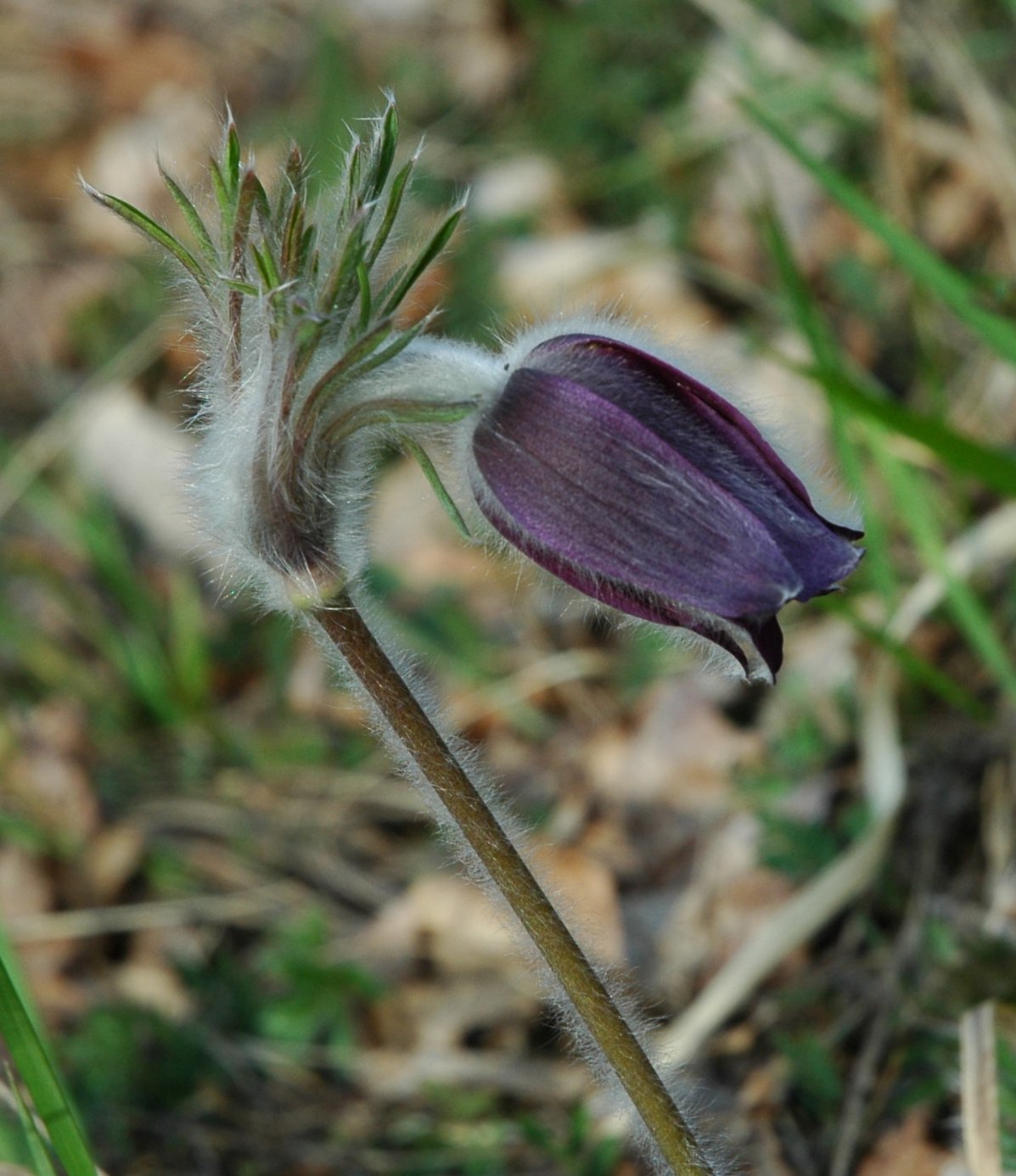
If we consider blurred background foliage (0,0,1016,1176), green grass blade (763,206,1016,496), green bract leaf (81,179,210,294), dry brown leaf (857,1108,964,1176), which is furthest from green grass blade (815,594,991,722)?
green bract leaf (81,179,210,294)

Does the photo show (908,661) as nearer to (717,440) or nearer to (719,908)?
(719,908)

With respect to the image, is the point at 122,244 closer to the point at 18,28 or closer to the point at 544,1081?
the point at 18,28

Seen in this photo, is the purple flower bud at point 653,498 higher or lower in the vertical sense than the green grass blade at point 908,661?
higher

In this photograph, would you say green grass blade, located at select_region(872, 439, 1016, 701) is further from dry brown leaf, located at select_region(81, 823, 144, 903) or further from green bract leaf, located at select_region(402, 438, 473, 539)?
dry brown leaf, located at select_region(81, 823, 144, 903)

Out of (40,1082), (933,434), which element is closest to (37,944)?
(40,1082)

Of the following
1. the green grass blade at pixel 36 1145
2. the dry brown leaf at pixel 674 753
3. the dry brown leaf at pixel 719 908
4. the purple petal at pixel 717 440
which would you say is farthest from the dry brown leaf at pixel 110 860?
the purple petal at pixel 717 440

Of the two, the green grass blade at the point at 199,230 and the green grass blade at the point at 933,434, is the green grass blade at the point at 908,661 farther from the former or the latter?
the green grass blade at the point at 199,230
